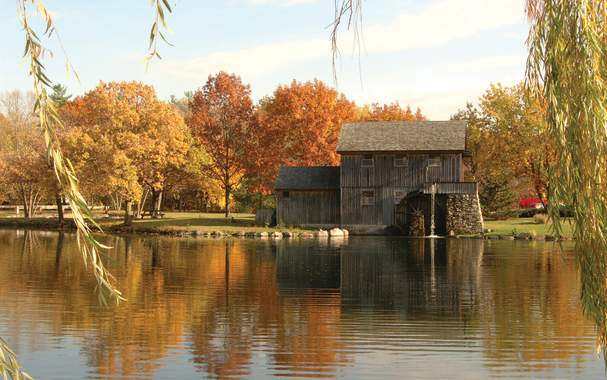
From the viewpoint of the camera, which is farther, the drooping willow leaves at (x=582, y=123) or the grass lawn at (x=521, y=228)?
the grass lawn at (x=521, y=228)

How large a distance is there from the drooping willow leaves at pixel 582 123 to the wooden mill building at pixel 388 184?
41.3 m

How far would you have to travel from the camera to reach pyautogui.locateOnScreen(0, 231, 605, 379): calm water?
11172 millimetres

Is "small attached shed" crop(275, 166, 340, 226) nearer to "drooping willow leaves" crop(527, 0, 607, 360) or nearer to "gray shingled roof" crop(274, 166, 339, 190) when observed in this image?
"gray shingled roof" crop(274, 166, 339, 190)

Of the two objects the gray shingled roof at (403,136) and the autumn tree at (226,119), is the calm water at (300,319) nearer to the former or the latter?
the gray shingled roof at (403,136)

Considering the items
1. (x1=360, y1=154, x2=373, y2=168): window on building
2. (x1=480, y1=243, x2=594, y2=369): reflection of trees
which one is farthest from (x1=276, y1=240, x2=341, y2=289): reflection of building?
(x1=360, y1=154, x2=373, y2=168): window on building

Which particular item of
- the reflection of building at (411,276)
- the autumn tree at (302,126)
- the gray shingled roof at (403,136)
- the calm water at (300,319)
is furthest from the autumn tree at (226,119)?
the calm water at (300,319)

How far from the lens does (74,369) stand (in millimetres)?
10789

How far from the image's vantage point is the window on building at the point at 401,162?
49.4 metres

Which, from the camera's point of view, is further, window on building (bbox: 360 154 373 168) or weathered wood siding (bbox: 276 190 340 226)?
weathered wood siding (bbox: 276 190 340 226)

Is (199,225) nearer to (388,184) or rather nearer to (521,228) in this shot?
(388,184)

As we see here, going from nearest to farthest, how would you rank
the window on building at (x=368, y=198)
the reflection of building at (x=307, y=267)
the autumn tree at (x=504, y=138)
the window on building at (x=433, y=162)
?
the reflection of building at (x=307, y=267), the window on building at (x=433, y=162), the window on building at (x=368, y=198), the autumn tree at (x=504, y=138)

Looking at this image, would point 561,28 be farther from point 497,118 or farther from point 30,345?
point 497,118

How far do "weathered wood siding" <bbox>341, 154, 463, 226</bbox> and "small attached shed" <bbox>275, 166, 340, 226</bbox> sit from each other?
1.21 meters

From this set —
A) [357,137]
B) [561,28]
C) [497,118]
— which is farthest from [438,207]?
[561,28]
